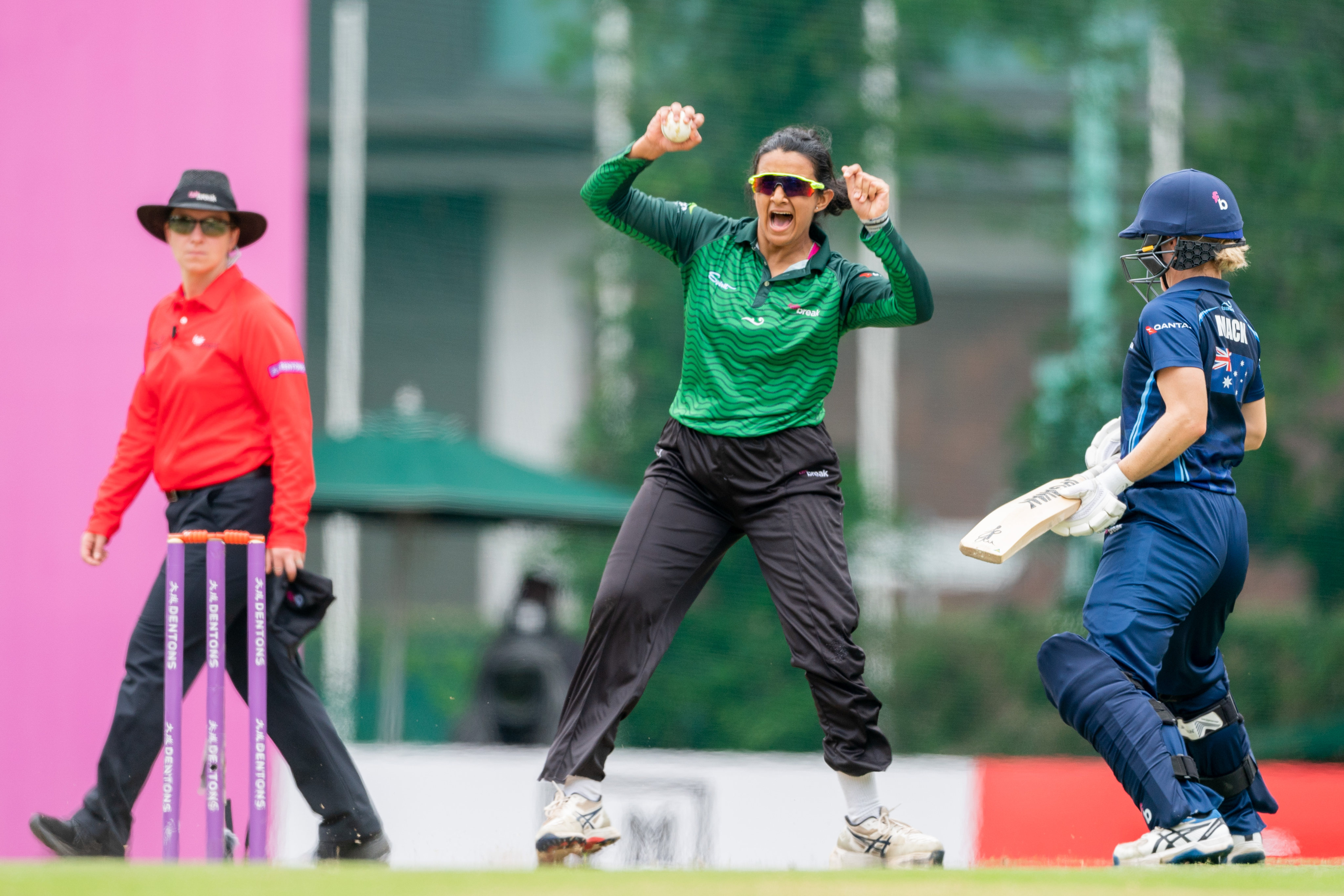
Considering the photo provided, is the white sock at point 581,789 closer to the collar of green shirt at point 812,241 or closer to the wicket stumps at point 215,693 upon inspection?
the wicket stumps at point 215,693

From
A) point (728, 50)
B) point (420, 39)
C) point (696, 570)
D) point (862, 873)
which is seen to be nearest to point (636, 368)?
point (728, 50)

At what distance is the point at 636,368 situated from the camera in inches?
501

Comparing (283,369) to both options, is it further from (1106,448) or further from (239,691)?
(1106,448)

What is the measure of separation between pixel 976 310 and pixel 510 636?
5.56 metres

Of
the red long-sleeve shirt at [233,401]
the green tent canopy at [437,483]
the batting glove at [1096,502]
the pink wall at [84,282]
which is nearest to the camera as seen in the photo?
the batting glove at [1096,502]

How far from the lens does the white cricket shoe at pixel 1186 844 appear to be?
4.62 metres

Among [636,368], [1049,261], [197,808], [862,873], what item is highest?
[1049,261]

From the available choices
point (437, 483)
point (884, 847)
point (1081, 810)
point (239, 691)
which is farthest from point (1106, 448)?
point (437, 483)

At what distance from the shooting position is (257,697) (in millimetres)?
4945

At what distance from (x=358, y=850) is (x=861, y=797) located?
162 centimetres

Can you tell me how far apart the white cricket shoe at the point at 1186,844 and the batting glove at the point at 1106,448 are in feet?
3.53

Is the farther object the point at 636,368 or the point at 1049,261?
the point at 1049,261

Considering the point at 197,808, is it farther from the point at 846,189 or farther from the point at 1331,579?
the point at 1331,579

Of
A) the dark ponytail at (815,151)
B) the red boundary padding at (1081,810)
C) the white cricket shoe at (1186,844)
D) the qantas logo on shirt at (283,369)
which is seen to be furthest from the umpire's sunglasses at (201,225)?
the red boundary padding at (1081,810)
